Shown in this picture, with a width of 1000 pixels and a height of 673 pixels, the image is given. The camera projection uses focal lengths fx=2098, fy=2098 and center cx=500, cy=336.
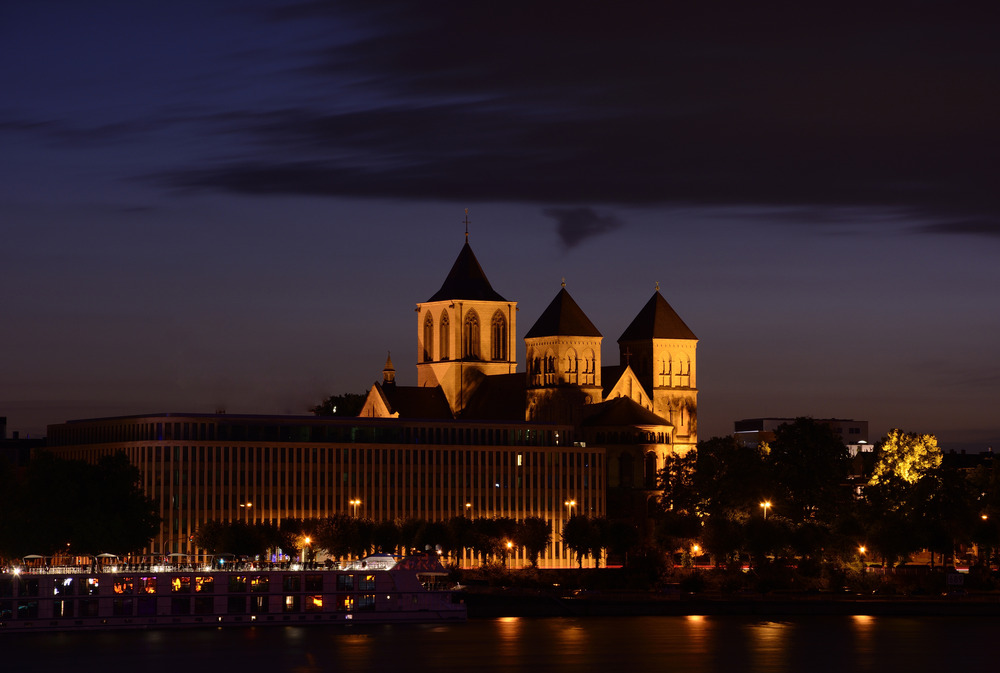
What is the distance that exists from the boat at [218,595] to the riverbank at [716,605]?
29.4ft

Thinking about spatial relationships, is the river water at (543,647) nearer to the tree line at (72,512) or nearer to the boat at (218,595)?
the boat at (218,595)

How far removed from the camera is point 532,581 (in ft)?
585

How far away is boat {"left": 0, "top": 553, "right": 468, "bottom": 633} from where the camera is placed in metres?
148

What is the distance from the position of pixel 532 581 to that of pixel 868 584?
28.2 meters

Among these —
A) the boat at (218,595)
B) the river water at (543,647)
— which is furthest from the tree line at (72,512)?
the river water at (543,647)

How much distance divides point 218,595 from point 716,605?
40.2 metres

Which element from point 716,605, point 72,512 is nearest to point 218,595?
point 72,512

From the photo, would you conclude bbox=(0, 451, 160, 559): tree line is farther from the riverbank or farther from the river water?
the riverbank

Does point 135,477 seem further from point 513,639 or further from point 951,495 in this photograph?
point 951,495

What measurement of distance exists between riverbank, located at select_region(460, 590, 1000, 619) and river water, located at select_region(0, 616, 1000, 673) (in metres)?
3.81

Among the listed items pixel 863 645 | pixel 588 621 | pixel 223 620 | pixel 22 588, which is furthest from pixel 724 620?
pixel 22 588

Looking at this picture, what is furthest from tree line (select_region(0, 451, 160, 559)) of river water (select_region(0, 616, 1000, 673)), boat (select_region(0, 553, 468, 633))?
river water (select_region(0, 616, 1000, 673))

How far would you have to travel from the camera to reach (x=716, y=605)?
166 m

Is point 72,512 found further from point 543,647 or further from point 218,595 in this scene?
point 543,647
